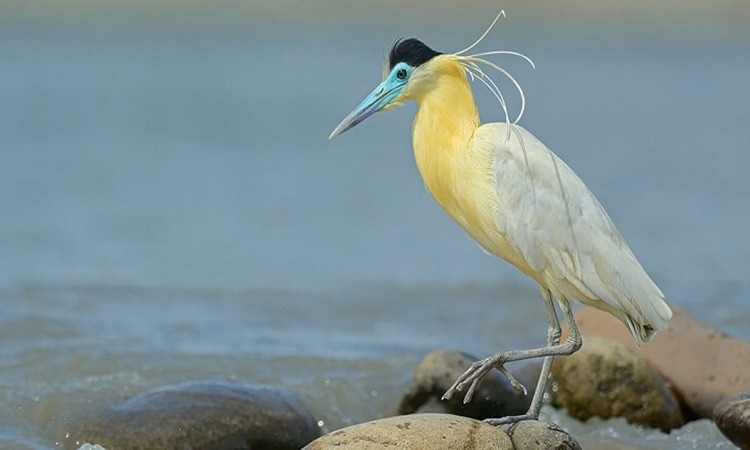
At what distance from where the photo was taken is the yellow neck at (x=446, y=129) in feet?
19.9

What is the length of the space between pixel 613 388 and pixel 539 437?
1842mm

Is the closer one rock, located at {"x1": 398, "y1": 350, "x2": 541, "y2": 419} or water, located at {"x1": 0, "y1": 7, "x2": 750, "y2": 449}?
rock, located at {"x1": 398, "y1": 350, "x2": 541, "y2": 419}

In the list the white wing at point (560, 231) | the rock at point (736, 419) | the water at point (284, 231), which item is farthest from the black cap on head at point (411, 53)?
the water at point (284, 231)

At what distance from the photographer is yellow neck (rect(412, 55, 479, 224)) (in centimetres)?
606

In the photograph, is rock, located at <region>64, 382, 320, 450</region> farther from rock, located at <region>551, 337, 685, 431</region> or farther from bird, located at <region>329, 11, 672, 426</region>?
rock, located at <region>551, 337, 685, 431</region>

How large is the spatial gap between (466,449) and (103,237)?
853 cm

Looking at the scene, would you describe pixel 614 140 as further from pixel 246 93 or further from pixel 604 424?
pixel 604 424

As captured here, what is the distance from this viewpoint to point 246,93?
27031 millimetres

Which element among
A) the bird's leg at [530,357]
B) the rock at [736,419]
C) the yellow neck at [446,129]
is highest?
the yellow neck at [446,129]

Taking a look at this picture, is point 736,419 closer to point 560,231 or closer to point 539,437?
point 539,437

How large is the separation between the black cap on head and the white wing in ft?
1.24

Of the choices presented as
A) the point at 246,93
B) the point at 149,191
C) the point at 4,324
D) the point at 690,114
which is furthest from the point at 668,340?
the point at 246,93

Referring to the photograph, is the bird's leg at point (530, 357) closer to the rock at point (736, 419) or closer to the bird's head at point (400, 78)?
the bird's head at point (400, 78)

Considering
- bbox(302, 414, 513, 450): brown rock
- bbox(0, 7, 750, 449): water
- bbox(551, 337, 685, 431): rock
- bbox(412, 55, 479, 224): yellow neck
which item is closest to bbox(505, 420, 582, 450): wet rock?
bbox(302, 414, 513, 450): brown rock
